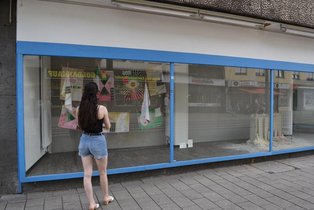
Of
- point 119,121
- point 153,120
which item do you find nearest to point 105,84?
point 119,121

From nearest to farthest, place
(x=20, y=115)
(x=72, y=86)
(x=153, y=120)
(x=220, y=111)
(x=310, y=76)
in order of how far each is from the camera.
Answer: (x=20, y=115) < (x=72, y=86) < (x=153, y=120) < (x=310, y=76) < (x=220, y=111)

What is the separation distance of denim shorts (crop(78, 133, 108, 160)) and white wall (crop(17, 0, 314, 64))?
168cm

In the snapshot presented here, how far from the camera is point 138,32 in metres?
4.81

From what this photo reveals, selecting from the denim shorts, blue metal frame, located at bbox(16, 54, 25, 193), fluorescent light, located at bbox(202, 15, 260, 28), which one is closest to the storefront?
blue metal frame, located at bbox(16, 54, 25, 193)

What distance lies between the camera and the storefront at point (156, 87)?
4.34 meters

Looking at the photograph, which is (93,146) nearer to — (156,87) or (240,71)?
(156,87)

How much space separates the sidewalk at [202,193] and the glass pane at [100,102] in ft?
1.62

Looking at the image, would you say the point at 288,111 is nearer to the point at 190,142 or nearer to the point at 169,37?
the point at 190,142

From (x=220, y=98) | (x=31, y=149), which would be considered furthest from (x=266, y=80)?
(x=31, y=149)

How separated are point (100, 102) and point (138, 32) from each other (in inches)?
66.8

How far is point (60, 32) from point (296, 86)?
20.4 ft

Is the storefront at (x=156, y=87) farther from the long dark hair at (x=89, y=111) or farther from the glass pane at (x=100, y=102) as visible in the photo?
the long dark hair at (x=89, y=111)

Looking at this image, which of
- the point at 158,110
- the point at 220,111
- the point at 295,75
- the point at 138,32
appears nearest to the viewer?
the point at 138,32

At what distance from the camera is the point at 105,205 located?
12.6ft
